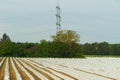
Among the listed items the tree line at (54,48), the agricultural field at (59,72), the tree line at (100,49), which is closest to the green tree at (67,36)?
the tree line at (54,48)

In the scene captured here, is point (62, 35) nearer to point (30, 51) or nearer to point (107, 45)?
point (30, 51)

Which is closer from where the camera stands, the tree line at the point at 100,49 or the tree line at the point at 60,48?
the tree line at the point at 60,48

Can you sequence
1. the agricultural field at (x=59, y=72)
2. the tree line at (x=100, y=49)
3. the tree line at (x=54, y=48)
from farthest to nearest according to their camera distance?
the tree line at (x=100, y=49)
the tree line at (x=54, y=48)
the agricultural field at (x=59, y=72)

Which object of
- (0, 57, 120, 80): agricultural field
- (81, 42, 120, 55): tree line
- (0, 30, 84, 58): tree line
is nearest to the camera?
(0, 57, 120, 80): agricultural field

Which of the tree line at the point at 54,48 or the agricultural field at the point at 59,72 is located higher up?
the tree line at the point at 54,48

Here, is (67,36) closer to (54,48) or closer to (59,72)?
(54,48)

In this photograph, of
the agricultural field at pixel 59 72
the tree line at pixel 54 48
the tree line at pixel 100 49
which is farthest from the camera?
the tree line at pixel 100 49

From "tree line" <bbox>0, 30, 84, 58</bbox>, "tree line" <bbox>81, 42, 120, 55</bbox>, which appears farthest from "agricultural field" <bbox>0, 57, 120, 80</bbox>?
"tree line" <bbox>81, 42, 120, 55</bbox>

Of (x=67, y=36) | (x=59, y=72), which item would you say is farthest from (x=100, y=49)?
(x=59, y=72)

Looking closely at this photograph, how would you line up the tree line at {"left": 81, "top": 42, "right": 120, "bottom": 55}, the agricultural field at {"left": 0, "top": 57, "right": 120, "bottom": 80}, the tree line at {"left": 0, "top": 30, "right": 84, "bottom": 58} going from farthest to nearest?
the tree line at {"left": 81, "top": 42, "right": 120, "bottom": 55}
the tree line at {"left": 0, "top": 30, "right": 84, "bottom": 58}
the agricultural field at {"left": 0, "top": 57, "right": 120, "bottom": 80}

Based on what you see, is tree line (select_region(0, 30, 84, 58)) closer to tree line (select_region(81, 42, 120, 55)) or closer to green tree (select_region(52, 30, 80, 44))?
green tree (select_region(52, 30, 80, 44))

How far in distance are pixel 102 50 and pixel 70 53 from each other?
4222 centimetres

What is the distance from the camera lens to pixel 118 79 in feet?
67.8

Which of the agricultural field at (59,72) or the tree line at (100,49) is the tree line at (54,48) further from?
the agricultural field at (59,72)
